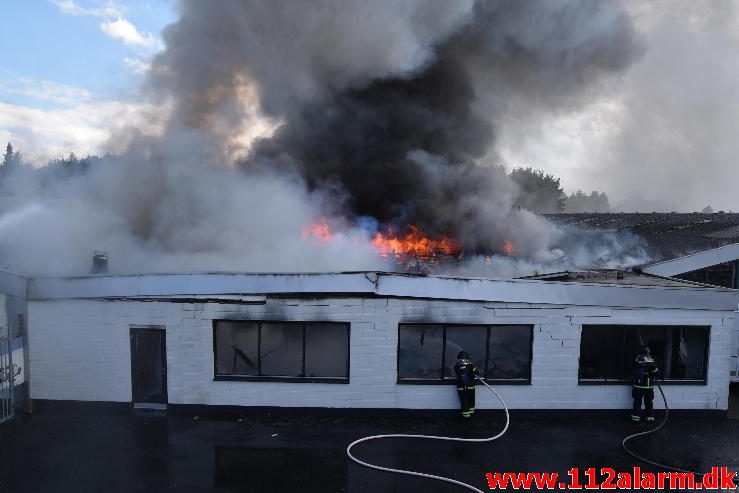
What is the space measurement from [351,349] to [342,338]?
295 mm

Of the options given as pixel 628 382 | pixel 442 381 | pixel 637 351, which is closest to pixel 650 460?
pixel 628 382

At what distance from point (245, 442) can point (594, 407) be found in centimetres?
625

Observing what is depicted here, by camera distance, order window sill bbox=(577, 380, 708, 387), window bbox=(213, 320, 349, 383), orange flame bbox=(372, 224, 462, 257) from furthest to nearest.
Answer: orange flame bbox=(372, 224, 462, 257)
window sill bbox=(577, 380, 708, 387)
window bbox=(213, 320, 349, 383)

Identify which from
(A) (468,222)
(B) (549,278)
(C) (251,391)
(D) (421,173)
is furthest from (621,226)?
(C) (251,391)

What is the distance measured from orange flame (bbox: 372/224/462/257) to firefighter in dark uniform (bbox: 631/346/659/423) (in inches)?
409

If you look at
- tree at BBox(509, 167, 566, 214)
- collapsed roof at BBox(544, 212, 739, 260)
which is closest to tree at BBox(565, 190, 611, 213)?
tree at BBox(509, 167, 566, 214)

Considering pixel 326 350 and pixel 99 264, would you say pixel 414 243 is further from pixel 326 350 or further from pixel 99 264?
pixel 99 264

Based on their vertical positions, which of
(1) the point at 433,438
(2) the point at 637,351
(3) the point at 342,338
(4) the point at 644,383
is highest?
(3) the point at 342,338

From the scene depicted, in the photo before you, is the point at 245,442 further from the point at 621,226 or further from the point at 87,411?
the point at 621,226

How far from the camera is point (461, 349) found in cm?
971

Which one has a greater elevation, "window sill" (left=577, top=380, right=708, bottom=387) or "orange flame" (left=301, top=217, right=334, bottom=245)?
"orange flame" (left=301, top=217, right=334, bottom=245)

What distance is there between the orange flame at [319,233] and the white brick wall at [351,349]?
8775 mm

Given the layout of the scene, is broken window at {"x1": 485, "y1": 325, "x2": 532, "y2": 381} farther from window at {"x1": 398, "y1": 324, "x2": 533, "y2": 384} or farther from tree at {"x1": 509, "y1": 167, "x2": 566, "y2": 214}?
tree at {"x1": 509, "y1": 167, "x2": 566, "y2": 214}

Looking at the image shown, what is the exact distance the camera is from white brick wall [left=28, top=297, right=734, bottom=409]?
942cm
